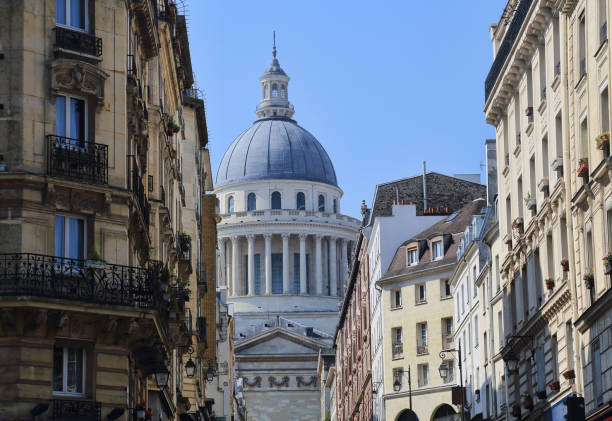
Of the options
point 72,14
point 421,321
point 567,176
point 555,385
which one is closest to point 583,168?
point 567,176

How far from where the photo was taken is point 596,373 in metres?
38.7

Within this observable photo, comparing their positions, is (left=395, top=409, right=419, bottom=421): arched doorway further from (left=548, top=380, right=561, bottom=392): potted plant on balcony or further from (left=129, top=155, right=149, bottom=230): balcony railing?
(left=129, top=155, right=149, bottom=230): balcony railing

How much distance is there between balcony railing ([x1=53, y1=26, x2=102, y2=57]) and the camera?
34281 millimetres

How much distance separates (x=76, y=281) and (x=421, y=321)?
188 feet

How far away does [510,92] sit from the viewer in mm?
52781

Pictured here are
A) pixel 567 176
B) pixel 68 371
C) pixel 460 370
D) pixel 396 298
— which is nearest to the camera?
pixel 68 371

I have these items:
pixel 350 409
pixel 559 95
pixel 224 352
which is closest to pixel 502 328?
pixel 559 95

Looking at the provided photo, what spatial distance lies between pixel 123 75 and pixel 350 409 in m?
95.4

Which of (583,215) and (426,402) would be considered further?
(426,402)

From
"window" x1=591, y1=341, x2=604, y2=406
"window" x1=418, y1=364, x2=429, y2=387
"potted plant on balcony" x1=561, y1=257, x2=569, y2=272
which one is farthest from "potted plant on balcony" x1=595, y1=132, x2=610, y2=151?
"window" x1=418, y1=364, x2=429, y2=387

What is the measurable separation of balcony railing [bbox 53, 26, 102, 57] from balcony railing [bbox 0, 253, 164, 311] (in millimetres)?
4781

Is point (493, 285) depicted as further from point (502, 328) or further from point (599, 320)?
point (599, 320)

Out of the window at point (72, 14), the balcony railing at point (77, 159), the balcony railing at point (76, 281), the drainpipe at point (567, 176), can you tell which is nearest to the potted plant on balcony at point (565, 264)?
the drainpipe at point (567, 176)

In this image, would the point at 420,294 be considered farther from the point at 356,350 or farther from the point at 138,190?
the point at 138,190
